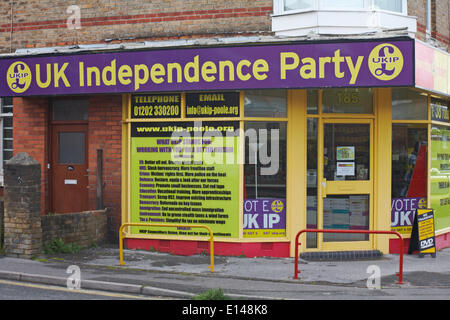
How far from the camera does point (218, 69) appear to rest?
1066 centimetres

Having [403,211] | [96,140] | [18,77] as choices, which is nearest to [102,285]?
[96,140]

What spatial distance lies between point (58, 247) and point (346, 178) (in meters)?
5.59

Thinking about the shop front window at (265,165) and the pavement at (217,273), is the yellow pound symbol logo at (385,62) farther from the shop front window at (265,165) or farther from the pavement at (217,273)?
the pavement at (217,273)

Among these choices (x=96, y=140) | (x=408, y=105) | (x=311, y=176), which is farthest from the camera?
(x=96, y=140)

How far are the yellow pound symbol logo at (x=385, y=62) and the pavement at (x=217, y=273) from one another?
336 centimetres

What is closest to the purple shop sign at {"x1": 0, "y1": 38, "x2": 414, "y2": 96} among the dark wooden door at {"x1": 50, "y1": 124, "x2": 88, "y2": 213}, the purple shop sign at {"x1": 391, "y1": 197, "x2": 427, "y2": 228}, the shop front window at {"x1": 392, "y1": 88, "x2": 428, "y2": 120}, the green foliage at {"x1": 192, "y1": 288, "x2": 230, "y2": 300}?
the dark wooden door at {"x1": 50, "y1": 124, "x2": 88, "y2": 213}

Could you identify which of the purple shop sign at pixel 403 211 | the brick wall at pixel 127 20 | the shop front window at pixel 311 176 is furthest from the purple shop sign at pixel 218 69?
the purple shop sign at pixel 403 211

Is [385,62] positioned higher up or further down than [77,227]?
higher up

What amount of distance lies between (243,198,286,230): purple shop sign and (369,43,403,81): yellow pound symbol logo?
292 cm

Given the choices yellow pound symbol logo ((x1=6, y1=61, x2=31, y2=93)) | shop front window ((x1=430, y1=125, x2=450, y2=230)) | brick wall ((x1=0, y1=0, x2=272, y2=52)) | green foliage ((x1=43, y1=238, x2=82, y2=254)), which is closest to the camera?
green foliage ((x1=43, y1=238, x2=82, y2=254))

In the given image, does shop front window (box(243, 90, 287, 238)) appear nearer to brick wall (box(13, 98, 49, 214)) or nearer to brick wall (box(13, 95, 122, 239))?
brick wall (box(13, 95, 122, 239))

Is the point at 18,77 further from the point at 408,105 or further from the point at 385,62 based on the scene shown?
the point at 408,105

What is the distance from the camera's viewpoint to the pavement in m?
8.38
